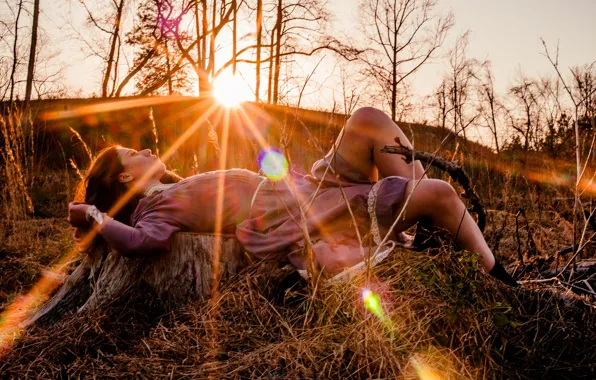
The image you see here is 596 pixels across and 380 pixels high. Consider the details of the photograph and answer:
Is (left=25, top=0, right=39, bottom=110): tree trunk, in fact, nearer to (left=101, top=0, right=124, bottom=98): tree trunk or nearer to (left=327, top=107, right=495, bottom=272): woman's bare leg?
(left=101, top=0, right=124, bottom=98): tree trunk

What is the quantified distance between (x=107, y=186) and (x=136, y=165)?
0.22 meters

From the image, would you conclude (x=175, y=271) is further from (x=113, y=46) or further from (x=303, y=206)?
(x=113, y=46)

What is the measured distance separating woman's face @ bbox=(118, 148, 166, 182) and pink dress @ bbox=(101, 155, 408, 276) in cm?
30

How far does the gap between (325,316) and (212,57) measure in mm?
14567

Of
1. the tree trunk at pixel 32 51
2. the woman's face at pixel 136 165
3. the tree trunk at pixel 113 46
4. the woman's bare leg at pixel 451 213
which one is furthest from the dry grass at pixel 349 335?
the tree trunk at pixel 113 46

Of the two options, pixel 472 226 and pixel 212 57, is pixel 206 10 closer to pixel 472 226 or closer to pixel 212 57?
pixel 212 57

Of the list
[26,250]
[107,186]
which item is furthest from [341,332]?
[26,250]

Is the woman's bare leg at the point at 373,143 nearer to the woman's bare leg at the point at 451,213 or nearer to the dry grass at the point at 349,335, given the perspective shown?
the woman's bare leg at the point at 451,213

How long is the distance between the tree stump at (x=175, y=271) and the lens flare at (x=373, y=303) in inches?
34.9

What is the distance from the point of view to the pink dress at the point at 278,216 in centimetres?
218

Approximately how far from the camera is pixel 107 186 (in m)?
2.92

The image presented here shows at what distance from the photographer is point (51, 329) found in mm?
2277

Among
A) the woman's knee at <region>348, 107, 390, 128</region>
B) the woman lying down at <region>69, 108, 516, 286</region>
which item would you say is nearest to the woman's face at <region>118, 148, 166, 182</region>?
the woman lying down at <region>69, 108, 516, 286</region>

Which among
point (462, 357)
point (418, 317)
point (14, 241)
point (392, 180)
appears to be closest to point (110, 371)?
point (418, 317)
